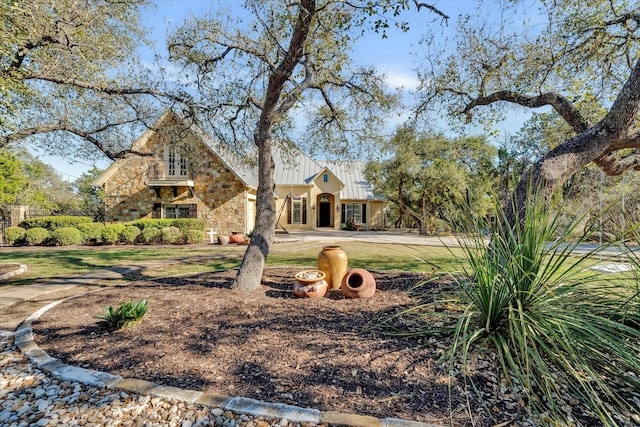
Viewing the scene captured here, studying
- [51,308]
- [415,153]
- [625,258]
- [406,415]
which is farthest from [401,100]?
[415,153]

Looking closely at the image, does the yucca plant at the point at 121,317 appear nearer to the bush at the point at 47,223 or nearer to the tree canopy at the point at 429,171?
the bush at the point at 47,223

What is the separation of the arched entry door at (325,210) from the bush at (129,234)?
527 inches

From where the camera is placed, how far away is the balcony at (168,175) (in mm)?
14977

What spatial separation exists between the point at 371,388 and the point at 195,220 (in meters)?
13.6

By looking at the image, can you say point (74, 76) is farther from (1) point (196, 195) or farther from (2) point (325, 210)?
(2) point (325, 210)

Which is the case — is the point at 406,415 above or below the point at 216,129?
below

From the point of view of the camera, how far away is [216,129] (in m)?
7.19

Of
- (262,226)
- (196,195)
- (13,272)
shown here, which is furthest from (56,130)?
(196,195)

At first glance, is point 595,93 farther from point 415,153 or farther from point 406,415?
point 415,153

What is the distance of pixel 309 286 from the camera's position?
462 cm

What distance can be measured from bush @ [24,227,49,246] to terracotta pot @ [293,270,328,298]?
13900 millimetres

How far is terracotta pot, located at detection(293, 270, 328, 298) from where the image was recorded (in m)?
4.58

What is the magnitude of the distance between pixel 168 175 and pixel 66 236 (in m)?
5.01

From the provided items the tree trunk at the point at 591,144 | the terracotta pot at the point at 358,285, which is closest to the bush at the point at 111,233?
the terracotta pot at the point at 358,285
